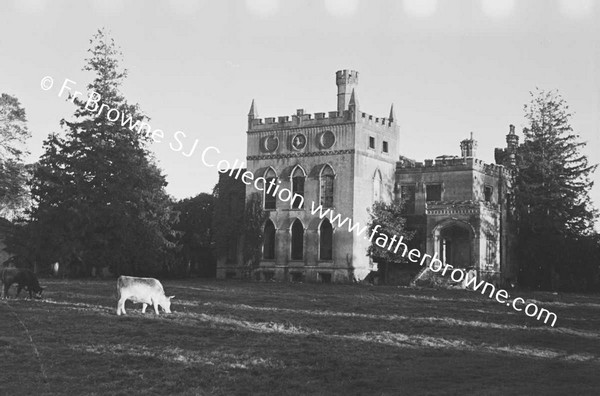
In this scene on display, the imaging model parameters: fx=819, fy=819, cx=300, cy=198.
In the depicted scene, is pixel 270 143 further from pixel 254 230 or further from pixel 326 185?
pixel 254 230

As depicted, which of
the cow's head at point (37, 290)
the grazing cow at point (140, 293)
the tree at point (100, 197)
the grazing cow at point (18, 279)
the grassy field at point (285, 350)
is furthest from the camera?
the tree at point (100, 197)

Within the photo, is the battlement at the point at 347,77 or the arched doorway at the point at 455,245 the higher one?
the battlement at the point at 347,77

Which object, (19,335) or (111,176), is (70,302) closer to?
(19,335)

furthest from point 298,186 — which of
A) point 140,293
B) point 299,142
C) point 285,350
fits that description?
point 285,350

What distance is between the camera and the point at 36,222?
1842 inches

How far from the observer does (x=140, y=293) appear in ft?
69.7

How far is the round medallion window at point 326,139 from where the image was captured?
50719mm

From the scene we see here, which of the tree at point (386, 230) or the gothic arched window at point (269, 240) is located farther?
the gothic arched window at point (269, 240)

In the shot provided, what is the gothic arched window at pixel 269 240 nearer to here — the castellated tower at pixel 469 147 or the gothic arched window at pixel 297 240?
the gothic arched window at pixel 297 240

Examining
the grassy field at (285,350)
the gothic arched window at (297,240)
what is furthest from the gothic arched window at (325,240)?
the grassy field at (285,350)

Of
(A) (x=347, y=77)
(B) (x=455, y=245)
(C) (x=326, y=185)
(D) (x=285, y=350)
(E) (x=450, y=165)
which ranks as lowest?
(D) (x=285, y=350)

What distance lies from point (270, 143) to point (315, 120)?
3555 mm

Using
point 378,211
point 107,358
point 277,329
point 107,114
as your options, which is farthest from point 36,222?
point 107,358

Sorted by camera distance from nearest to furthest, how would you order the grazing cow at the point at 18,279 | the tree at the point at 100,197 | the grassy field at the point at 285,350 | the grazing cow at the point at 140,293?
the grassy field at the point at 285,350 < the grazing cow at the point at 140,293 < the grazing cow at the point at 18,279 < the tree at the point at 100,197
